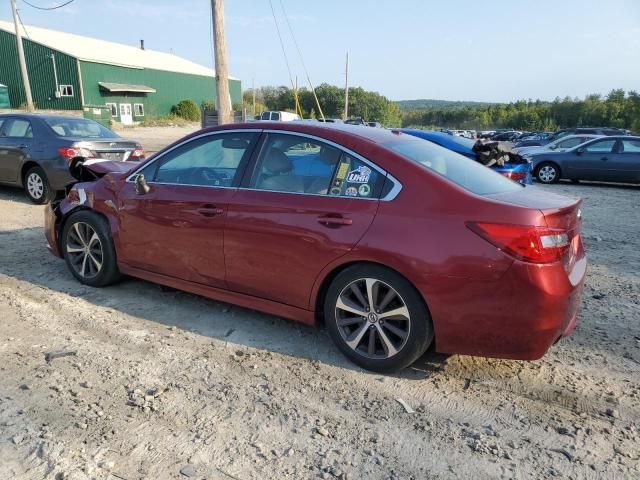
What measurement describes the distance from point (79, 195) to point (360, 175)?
2.97m

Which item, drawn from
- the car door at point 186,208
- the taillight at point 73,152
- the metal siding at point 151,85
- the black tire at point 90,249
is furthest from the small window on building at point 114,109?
the car door at point 186,208

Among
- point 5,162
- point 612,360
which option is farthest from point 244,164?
point 5,162

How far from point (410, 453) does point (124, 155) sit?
25.4 feet

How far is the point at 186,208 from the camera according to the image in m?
4.01

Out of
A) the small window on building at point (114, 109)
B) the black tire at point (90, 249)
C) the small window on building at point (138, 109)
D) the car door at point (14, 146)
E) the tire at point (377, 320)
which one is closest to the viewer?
the tire at point (377, 320)

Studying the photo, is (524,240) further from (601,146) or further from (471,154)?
(601,146)

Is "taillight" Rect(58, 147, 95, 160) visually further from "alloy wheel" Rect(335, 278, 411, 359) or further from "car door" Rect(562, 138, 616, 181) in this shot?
"car door" Rect(562, 138, 616, 181)

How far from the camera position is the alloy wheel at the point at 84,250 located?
4.71 meters

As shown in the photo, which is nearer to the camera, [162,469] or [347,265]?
[162,469]

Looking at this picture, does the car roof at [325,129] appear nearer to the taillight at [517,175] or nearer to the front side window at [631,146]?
the taillight at [517,175]

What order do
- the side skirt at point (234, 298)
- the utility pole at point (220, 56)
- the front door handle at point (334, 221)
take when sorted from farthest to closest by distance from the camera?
the utility pole at point (220, 56), the side skirt at point (234, 298), the front door handle at point (334, 221)

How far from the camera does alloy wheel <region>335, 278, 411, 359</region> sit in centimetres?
322

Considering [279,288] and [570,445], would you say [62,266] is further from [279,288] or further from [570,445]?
[570,445]

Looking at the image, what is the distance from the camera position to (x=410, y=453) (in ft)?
8.51
